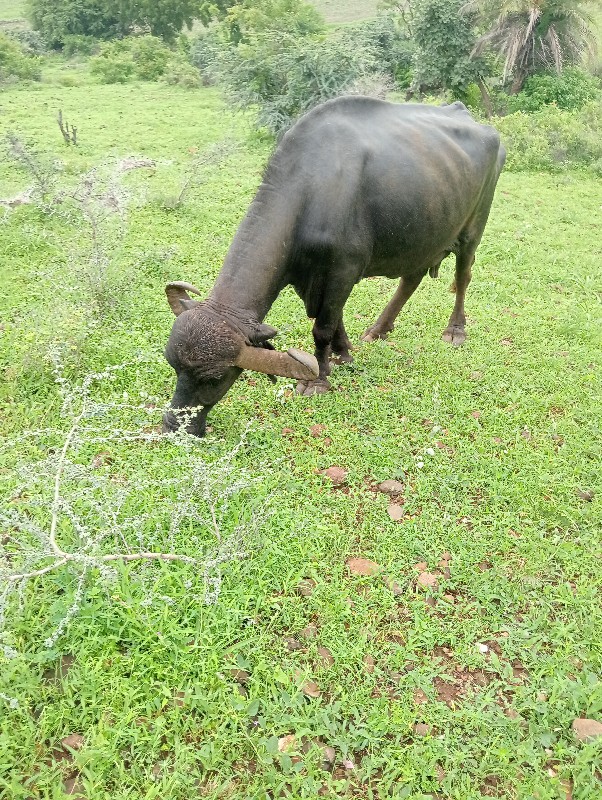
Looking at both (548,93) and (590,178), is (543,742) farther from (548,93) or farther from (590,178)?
→ (548,93)

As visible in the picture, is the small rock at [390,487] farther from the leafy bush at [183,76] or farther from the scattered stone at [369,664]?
the leafy bush at [183,76]

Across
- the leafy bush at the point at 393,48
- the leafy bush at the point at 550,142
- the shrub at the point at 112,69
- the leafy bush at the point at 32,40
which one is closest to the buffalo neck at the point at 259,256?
the leafy bush at the point at 550,142

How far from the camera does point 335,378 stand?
15.6 feet

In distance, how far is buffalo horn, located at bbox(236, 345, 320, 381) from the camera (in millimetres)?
3232

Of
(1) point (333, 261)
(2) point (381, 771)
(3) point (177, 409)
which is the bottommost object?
(2) point (381, 771)

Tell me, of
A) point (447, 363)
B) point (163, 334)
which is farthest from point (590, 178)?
point (163, 334)

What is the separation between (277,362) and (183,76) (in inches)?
852

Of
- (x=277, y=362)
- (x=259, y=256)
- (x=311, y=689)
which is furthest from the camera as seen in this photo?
(x=259, y=256)

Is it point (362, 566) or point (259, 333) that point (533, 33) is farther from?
point (362, 566)

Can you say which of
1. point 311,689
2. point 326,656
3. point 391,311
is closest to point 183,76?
point 391,311

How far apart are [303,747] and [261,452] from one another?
1.86 m

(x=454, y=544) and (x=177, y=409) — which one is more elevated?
(x=177, y=409)

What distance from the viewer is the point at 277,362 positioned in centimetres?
326

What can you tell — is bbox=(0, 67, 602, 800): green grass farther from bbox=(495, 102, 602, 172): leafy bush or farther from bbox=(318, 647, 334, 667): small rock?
bbox=(495, 102, 602, 172): leafy bush
